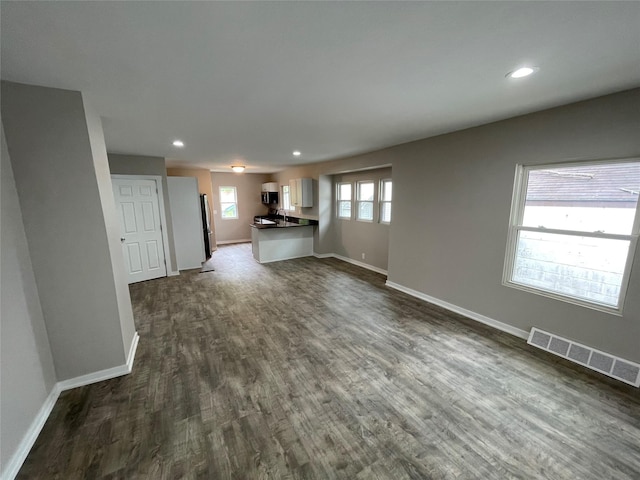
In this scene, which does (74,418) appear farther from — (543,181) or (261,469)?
(543,181)

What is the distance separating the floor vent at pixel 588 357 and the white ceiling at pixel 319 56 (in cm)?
240

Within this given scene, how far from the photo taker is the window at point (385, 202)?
5348mm

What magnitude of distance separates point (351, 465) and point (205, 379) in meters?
1.48

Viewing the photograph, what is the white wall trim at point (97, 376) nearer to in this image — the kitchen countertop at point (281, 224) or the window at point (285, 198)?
the kitchen countertop at point (281, 224)

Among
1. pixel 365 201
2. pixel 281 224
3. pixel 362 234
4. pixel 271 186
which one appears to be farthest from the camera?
pixel 271 186

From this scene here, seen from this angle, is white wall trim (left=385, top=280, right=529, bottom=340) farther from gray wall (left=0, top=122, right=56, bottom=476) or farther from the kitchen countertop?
gray wall (left=0, top=122, right=56, bottom=476)

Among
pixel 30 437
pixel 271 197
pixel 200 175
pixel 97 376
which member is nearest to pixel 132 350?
pixel 97 376

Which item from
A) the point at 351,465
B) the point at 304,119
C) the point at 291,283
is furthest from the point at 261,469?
the point at 291,283

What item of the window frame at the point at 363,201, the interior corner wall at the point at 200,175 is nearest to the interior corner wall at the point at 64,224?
the window frame at the point at 363,201

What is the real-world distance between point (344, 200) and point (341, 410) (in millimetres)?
5121

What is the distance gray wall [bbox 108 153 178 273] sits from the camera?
459cm

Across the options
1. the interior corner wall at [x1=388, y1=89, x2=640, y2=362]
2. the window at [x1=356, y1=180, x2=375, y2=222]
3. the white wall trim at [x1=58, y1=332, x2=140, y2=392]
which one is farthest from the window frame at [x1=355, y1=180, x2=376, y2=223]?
the white wall trim at [x1=58, y1=332, x2=140, y2=392]

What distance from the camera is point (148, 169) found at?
4887mm

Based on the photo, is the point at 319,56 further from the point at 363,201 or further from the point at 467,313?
the point at 363,201
